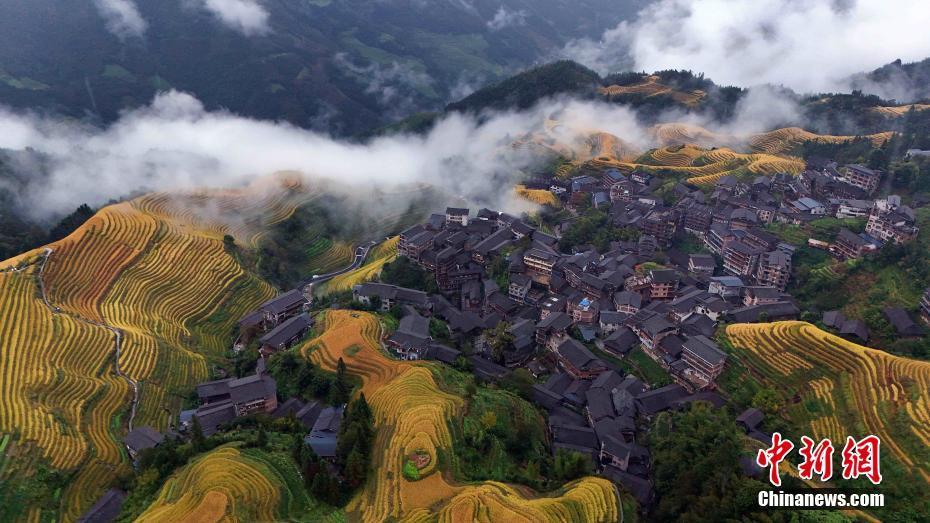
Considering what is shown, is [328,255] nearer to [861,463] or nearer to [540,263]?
[540,263]

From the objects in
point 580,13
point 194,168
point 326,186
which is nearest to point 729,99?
point 326,186

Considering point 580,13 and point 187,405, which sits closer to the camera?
point 187,405

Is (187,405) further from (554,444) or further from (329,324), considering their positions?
(554,444)

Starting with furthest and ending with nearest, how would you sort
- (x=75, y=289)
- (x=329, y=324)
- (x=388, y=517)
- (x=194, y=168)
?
(x=194, y=168), (x=75, y=289), (x=329, y=324), (x=388, y=517)

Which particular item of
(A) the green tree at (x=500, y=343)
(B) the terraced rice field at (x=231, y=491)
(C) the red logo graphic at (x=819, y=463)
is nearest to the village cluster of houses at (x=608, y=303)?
(A) the green tree at (x=500, y=343)

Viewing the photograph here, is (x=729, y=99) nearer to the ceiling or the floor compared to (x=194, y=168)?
nearer to the ceiling

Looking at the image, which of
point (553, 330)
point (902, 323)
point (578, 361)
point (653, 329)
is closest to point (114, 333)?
point (553, 330)

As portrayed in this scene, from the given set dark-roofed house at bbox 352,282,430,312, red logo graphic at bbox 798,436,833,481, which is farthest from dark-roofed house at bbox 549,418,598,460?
dark-roofed house at bbox 352,282,430,312
